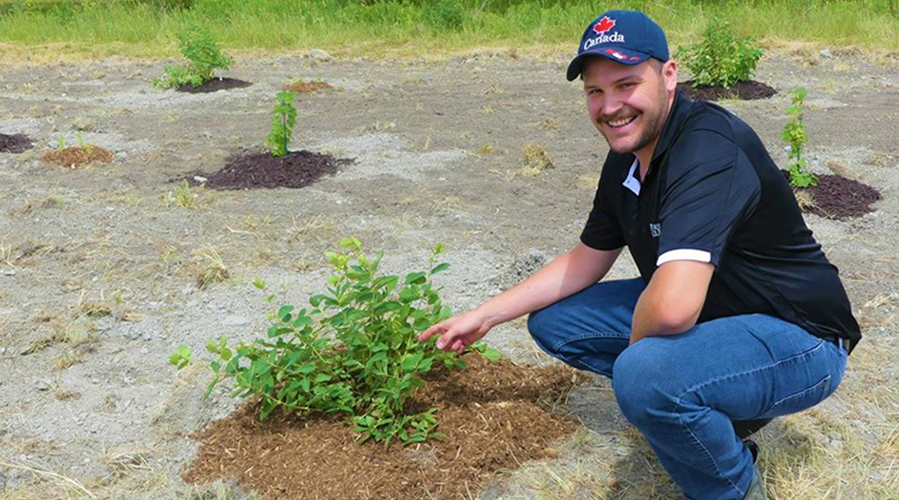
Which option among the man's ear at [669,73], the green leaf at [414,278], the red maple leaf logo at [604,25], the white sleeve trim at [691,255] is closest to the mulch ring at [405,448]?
the green leaf at [414,278]

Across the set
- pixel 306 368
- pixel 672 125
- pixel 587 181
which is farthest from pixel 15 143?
pixel 672 125

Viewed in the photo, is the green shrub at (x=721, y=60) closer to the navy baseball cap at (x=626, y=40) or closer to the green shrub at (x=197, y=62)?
the green shrub at (x=197, y=62)

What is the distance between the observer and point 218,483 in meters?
3.04

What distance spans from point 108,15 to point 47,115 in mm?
7602

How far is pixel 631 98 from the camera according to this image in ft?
8.69

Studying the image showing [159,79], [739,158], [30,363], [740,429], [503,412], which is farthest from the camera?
[159,79]

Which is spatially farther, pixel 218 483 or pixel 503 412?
pixel 503 412

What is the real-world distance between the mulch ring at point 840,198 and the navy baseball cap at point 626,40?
11.1 ft

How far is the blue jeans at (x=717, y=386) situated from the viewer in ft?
8.27

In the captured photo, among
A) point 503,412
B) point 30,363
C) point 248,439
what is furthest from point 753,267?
point 30,363

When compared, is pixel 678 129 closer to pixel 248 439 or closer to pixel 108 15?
pixel 248 439

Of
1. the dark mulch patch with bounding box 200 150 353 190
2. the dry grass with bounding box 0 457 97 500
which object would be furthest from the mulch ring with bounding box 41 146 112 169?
the dry grass with bounding box 0 457 97 500

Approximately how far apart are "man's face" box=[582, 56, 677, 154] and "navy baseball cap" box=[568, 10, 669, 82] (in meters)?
0.04

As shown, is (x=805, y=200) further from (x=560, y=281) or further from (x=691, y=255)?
(x=691, y=255)
